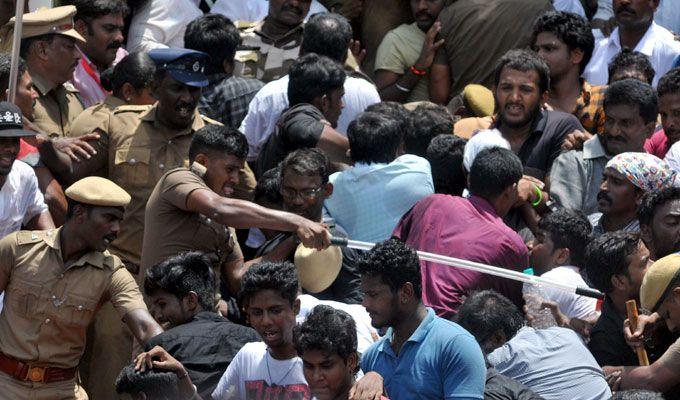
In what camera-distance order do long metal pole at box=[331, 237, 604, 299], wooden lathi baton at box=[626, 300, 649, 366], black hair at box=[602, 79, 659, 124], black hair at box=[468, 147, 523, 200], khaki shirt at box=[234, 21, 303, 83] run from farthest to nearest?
khaki shirt at box=[234, 21, 303, 83] < black hair at box=[602, 79, 659, 124] < black hair at box=[468, 147, 523, 200] < long metal pole at box=[331, 237, 604, 299] < wooden lathi baton at box=[626, 300, 649, 366]

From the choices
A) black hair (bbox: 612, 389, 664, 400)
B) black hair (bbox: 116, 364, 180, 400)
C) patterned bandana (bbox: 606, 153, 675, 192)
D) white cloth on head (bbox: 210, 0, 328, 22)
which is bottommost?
white cloth on head (bbox: 210, 0, 328, 22)

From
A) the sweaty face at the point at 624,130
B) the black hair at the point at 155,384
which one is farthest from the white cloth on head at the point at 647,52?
the black hair at the point at 155,384

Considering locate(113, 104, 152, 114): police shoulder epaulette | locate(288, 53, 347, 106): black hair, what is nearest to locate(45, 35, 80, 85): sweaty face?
locate(113, 104, 152, 114): police shoulder epaulette

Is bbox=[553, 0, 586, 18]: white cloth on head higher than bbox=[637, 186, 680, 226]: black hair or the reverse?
the reverse

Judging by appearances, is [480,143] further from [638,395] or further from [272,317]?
[638,395]

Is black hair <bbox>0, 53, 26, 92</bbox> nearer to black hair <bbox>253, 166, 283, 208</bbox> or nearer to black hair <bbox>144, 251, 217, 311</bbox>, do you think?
black hair <bbox>253, 166, 283, 208</bbox>

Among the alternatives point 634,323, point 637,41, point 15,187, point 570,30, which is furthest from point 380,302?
point 637,41

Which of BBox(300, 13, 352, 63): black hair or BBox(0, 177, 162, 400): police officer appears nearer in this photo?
BBox(0, 177, 162, 400): police officer

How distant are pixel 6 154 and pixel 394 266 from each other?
8.87 ft

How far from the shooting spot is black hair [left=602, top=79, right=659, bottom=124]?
383 inches

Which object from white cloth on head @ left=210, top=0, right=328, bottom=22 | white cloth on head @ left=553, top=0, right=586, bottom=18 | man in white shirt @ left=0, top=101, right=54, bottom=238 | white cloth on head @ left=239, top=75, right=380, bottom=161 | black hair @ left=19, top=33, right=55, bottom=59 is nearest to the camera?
man in white shirt @ left=0, top=101, right=54, bottom=238

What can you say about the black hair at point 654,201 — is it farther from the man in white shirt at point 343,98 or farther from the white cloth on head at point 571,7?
the white cloth on head at point 571,7

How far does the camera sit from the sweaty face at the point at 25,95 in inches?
385

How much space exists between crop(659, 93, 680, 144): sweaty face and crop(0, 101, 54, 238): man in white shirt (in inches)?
148
